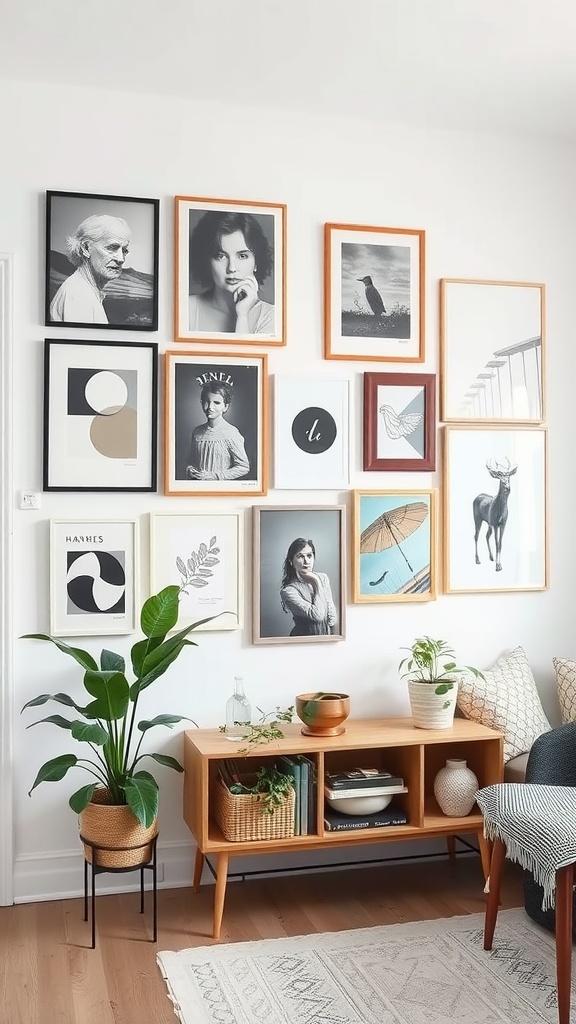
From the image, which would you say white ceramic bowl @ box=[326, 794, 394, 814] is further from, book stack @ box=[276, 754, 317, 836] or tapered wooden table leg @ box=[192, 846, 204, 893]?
tapered wooden table leg @ box=[192, 846, 204, 893]

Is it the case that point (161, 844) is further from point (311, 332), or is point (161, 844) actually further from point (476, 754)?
point (311, 332)

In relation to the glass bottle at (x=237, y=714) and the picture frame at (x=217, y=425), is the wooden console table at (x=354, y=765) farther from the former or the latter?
the picture frame at (x=217, y=425)

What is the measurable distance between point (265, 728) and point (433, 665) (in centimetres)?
68

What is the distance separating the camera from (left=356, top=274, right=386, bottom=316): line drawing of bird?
3537 mm

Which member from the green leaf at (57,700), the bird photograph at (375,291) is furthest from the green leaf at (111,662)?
the bird photograph at (375,291)

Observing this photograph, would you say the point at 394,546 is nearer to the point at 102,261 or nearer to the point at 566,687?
the point at 566,687

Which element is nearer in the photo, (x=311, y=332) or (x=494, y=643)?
(x=311, y=332)

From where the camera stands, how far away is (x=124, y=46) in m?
2.95

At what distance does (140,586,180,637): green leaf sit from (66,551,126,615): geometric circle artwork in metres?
0.32

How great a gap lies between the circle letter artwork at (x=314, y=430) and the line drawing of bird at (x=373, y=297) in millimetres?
438

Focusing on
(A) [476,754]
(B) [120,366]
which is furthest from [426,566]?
(B) [120,366]

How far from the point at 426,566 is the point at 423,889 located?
116 cm

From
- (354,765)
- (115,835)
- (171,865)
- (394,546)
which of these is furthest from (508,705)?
(115,835)

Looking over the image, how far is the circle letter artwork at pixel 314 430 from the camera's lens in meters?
3.47
